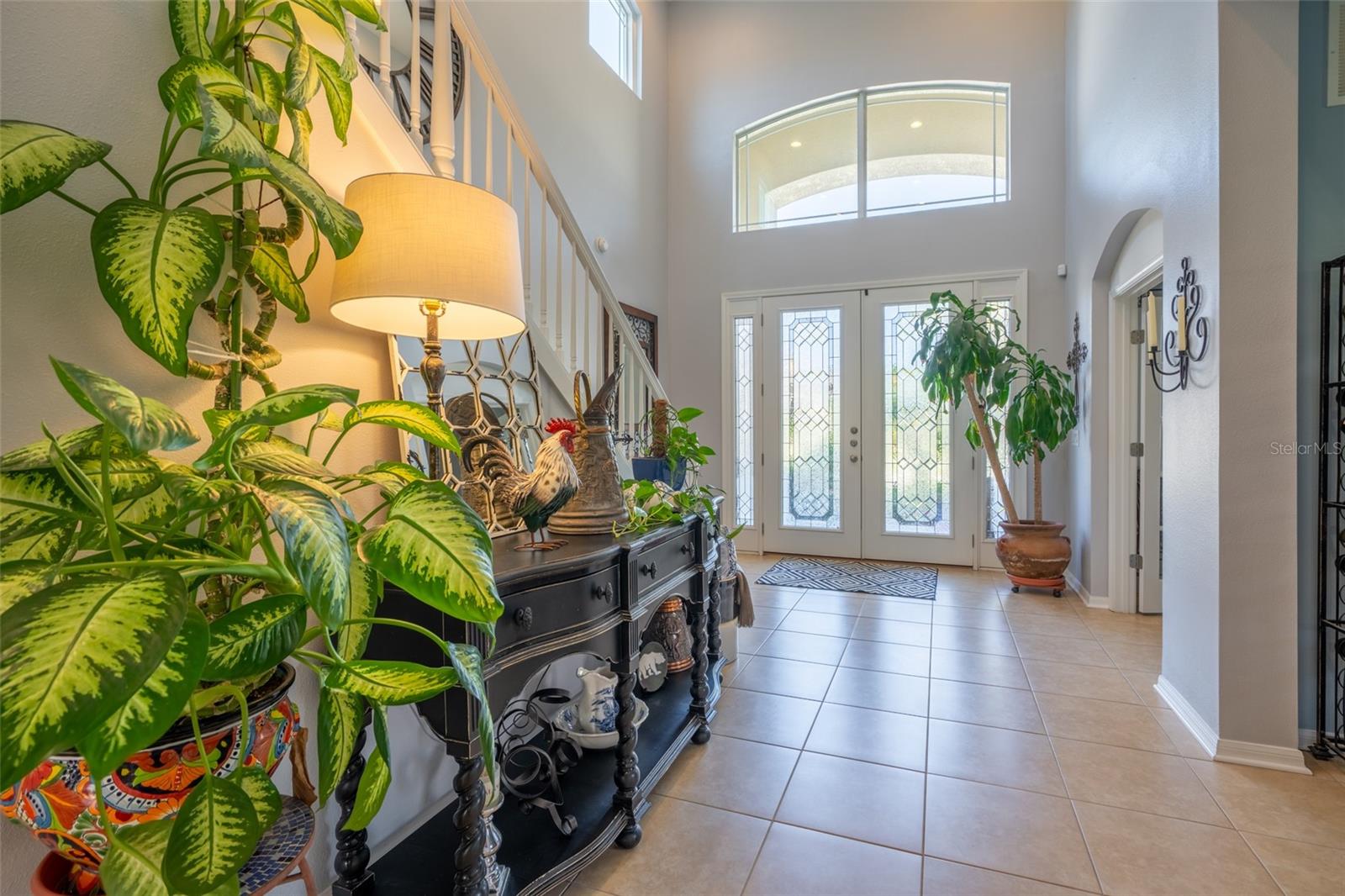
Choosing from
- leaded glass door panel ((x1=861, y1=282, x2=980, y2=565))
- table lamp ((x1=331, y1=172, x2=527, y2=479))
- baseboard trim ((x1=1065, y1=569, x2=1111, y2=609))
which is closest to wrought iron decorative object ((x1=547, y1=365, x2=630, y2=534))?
table lamp ((x1=331, y1=172, x2=527, y2=479))

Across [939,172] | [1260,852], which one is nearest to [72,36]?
[1260,852]

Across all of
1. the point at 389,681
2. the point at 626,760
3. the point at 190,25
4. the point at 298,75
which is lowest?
the point at 626,760

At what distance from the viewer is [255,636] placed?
26.6 inches

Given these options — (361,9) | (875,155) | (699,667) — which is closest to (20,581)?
(361,9)

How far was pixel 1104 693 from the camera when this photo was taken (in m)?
2.65

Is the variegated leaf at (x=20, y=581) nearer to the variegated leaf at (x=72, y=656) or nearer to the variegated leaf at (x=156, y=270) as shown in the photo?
the variegated leaf at (x=72, y=656)

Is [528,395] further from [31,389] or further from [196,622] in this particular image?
[196,622]

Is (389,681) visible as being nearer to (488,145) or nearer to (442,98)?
(442,98)

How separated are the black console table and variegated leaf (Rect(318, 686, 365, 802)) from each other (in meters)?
0.37

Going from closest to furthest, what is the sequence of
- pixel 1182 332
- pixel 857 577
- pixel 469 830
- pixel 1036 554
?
1. pixel 469 830
2. pixel 1182 332
3. pixel 1036 554
4. pixel 857 577

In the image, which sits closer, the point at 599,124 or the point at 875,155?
the point at 599,124

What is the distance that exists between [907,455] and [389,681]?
5.09 meters

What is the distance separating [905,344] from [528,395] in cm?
403

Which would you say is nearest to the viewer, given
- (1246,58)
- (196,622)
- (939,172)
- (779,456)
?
(196,622)
